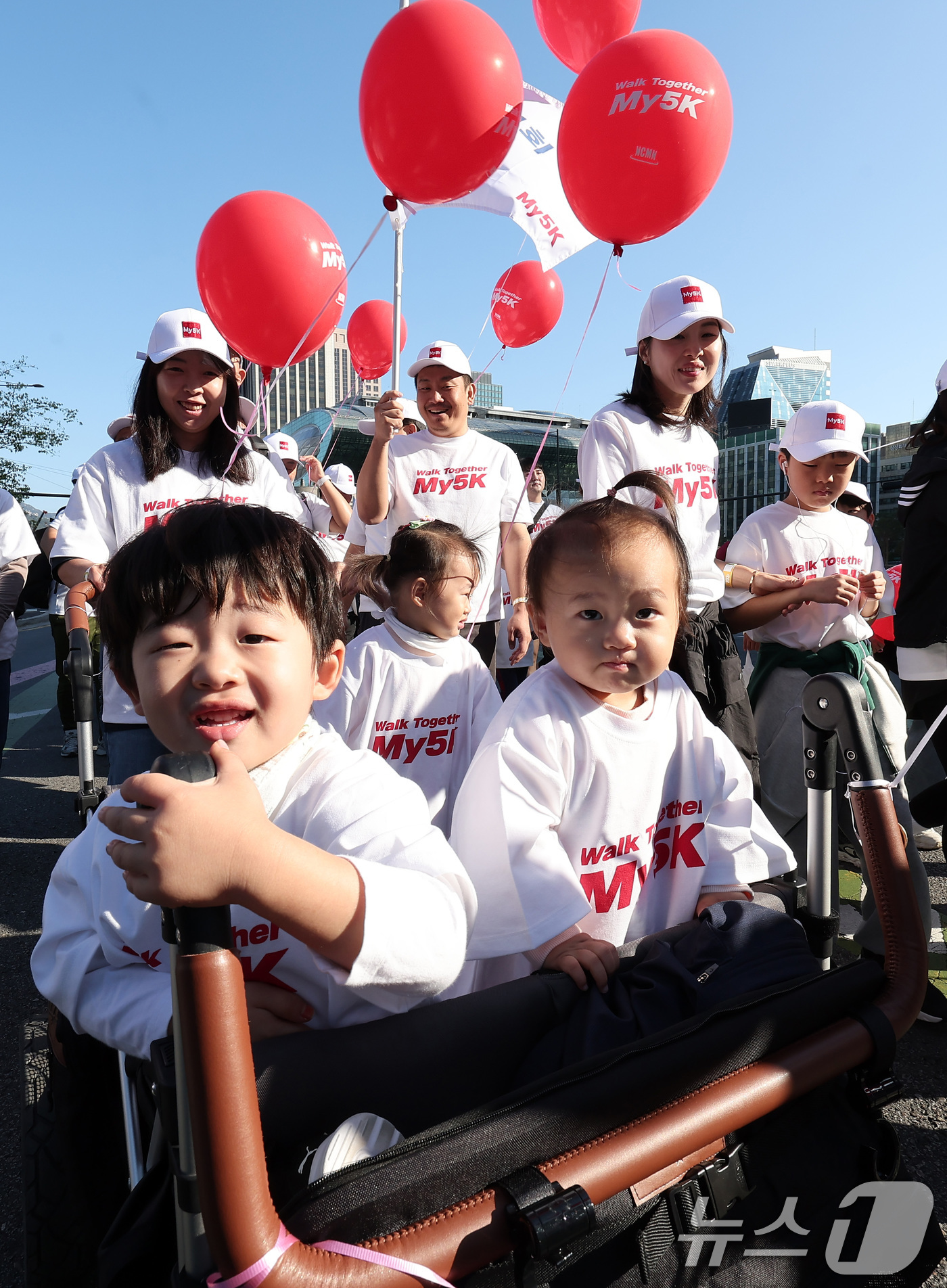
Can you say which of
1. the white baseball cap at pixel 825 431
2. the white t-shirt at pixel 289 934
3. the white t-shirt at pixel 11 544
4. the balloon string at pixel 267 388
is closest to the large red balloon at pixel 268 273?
the balloon string at pixel 267 388

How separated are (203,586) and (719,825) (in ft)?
3.65

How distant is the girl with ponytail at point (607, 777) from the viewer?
4.89 feet

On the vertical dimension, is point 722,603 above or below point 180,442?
below

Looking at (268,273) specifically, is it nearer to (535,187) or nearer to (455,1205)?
(535,187)

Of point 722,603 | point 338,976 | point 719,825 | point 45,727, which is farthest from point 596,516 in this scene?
point 45,727

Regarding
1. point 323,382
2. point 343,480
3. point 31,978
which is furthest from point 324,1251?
point 323,382

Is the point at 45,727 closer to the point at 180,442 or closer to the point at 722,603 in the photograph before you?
the point at 180,442

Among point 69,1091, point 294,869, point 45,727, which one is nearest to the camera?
point 294,869

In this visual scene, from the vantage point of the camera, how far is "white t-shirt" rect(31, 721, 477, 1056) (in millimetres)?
985

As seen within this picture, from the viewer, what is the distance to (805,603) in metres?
2.83

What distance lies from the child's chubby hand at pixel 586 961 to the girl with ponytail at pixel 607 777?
171mm

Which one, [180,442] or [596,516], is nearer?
[596,516]

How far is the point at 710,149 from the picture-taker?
10.0ft

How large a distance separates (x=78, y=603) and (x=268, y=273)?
156 cm
